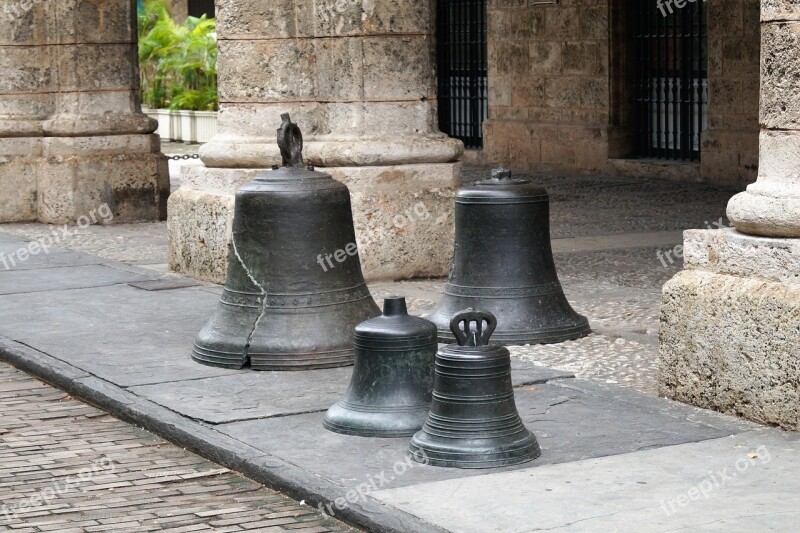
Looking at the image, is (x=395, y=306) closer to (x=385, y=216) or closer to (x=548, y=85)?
(x=385, y=216)

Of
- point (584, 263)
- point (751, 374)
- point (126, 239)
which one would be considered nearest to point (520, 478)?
point (751, 374)

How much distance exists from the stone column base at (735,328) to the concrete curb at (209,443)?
6.04ft

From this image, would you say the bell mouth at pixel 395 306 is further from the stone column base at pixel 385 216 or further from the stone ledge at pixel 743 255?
the stone column base at pixel 385 216

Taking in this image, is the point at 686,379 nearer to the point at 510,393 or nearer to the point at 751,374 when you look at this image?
the point at 751,374

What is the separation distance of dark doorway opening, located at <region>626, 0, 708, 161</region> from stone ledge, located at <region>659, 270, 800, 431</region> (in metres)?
11.7

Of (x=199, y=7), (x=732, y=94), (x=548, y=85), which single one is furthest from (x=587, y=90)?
(x=199, y=7)

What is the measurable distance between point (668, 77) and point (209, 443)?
13.4m

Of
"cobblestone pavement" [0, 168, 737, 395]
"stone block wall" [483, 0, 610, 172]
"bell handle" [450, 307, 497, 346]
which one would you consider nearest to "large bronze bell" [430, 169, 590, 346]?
"cobblestone pavement" [0, 168, 737, 395]

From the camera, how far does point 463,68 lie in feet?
74.1

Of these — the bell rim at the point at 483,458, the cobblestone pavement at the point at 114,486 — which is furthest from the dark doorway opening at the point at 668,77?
the bell rim at the point at 483,458

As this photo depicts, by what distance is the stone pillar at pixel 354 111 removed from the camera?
10336 millimetres

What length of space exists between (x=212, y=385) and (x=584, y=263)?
472cm

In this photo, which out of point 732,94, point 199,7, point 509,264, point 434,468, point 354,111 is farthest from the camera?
point 199,7

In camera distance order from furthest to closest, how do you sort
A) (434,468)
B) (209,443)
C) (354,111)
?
(354,111), (209,443), (434,468)
